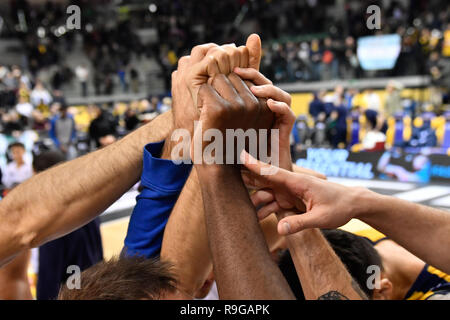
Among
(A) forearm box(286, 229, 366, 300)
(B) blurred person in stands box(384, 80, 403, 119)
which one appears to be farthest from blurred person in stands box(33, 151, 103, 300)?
(B) blurred person in stands box(384, 80, 403, 119)

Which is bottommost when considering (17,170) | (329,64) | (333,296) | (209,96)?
(17,170)

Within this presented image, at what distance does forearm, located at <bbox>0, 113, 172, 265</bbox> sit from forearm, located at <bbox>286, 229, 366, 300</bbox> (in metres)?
0.45

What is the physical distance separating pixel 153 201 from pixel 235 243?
16.0 inches

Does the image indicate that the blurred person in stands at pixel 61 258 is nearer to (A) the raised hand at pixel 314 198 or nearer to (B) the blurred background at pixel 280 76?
(A) the raised hand at pixel 314 198

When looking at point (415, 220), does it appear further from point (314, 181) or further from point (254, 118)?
point (254, 118)

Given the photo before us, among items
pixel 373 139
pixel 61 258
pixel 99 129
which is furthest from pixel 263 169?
pixel 373 139

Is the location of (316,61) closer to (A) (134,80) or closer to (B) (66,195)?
(A) (134,80)

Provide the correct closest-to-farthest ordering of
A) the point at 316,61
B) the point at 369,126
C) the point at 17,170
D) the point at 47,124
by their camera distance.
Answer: the point at 17,170 → the point at 369,126 → the point at 47,124 → the point at 316,61

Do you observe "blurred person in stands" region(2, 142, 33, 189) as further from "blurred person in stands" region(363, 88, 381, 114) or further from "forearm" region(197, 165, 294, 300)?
"blurred person in stands" region(363, 88, 381, 114)

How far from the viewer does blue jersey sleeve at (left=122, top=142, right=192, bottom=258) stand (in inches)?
41.7

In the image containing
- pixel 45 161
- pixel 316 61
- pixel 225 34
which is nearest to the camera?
pixel 45 161

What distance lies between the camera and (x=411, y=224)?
89 centimetres

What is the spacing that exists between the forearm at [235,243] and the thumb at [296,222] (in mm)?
60
